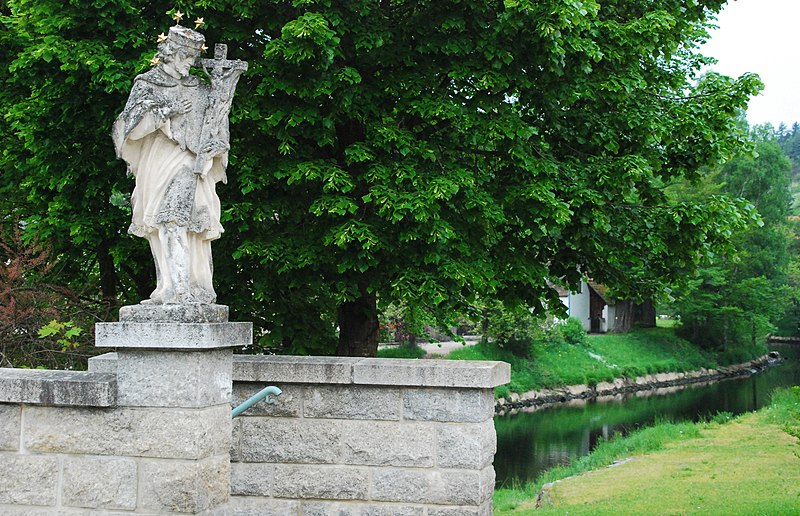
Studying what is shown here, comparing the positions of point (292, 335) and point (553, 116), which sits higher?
point (553, 116)

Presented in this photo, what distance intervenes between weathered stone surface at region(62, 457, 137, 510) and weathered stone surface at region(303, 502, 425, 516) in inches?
63.1

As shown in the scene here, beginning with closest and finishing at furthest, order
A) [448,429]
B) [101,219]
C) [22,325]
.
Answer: [448,429]
[22,325]
[101,219]

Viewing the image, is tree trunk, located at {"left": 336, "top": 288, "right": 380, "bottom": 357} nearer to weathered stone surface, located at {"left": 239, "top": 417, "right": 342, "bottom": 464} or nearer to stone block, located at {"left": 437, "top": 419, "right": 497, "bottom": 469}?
weathered stone surface, located at {"left": 239, "top": 417, "right": 342, "bottom": 464}

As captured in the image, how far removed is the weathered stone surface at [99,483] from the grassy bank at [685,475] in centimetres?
658

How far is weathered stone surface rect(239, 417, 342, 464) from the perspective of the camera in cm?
670

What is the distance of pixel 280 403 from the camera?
6812 mm

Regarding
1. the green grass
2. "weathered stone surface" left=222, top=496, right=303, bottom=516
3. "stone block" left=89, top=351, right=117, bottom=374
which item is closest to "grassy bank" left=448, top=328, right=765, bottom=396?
the green grass

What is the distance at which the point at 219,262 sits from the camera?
35.0 feet

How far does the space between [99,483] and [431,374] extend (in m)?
2.42

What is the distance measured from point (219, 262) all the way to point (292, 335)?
4.20 ft

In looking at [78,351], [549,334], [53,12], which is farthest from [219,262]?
[549,334]

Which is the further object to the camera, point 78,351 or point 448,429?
point 78,351

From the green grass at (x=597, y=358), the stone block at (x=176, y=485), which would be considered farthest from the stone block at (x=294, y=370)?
the green grass at (x=597, y=358)

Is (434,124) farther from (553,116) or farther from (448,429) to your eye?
(448,429)
